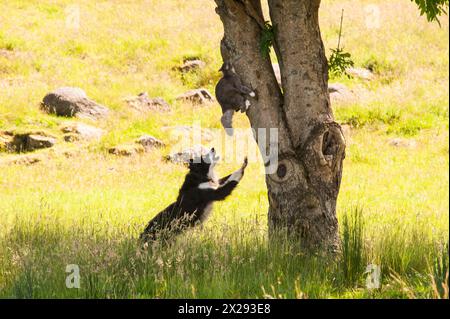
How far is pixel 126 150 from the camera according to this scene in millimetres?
18469

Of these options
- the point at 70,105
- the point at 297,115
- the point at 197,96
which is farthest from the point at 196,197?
the point at 197,96

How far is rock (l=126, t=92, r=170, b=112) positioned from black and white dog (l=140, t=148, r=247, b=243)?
470 inches

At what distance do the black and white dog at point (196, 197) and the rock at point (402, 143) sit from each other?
35.5 ft

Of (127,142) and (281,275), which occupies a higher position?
(127,142)

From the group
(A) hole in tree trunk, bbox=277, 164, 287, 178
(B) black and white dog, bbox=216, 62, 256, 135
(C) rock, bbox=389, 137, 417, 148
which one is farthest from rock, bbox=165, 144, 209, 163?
(A) hole in tree trunk, bbox=277, 164, 287, 178

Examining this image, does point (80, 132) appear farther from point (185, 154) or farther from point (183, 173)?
point (183, 173)

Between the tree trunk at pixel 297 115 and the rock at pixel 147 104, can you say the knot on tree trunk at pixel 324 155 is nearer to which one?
the tree trunk at pixel 297 115

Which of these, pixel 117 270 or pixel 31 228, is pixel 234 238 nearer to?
pixel 117 270

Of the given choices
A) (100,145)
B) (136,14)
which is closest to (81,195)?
(100,145)

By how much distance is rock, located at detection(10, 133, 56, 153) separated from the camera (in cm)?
1831

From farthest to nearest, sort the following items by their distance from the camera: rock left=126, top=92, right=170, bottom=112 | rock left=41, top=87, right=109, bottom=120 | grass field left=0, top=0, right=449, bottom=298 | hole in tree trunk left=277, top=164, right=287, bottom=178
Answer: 1. rock left=126, top=92, right=170, bottom=112
2. rock left=41, top=87, right=109, bottom=120
3. hole in tree trunk left=277, top=164, right=287, bottom=178
4. grass field left=0, top=0, right=449, bottom=298

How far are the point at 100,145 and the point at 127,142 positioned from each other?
83 cm

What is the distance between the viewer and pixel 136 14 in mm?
32781

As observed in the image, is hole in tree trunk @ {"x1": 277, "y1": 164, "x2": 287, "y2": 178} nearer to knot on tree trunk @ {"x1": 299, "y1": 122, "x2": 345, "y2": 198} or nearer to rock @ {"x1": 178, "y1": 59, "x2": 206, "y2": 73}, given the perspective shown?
knot on tree trunk @ {"x1": 299, "y1": 122, "x2": 345, "y2": 198}
